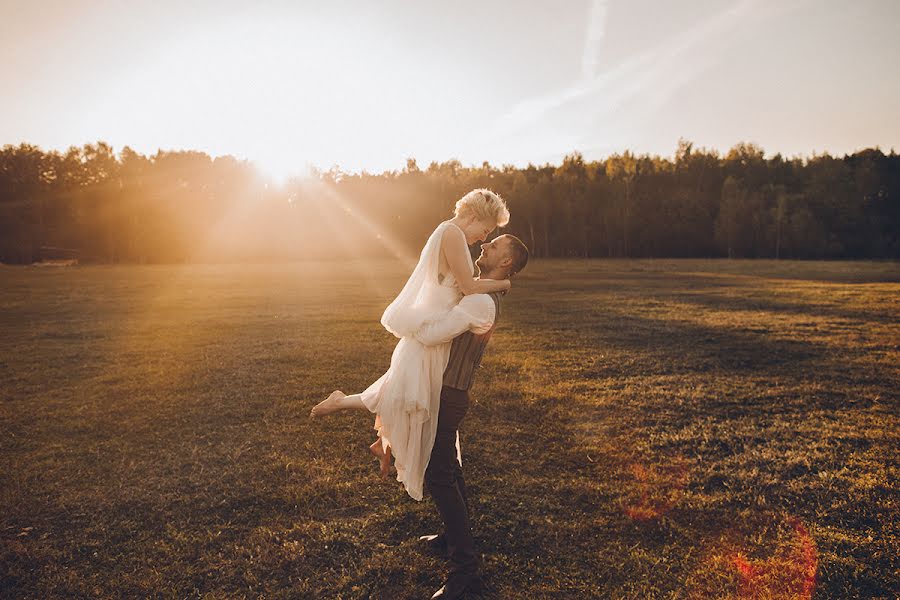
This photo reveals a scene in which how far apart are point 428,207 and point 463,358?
70.6m

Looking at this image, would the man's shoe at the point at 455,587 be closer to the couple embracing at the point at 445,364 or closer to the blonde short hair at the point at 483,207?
the couple embracing at the point at 445,364

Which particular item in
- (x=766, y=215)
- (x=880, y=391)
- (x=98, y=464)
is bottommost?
(x=880, y=391)

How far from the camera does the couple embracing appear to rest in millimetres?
3490

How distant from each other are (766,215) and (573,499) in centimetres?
6871

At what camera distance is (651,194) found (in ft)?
228

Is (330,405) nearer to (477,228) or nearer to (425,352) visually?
(425,352)

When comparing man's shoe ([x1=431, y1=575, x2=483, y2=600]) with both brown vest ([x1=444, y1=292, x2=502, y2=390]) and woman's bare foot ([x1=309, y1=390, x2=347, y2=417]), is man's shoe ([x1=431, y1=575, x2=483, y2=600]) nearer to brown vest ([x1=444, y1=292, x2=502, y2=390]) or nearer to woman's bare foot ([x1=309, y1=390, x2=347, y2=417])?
brown vest ([x1=444, y1=292, x2=502, y2=390])

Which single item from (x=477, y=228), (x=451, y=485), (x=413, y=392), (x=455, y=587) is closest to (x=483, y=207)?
(x=477, y=228)

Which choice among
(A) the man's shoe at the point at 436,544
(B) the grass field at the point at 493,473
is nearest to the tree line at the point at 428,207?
(B) the grass field at the point at 493,473

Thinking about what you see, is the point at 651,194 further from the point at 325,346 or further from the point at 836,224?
the point at 325,346

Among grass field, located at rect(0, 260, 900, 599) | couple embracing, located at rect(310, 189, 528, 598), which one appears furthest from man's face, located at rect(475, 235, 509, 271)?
grass field, located at rect(0, 260, 900, 599)

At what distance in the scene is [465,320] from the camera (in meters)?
3.39

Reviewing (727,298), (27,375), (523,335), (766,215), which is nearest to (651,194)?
(766,215)

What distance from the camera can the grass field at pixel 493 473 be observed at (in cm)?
395
